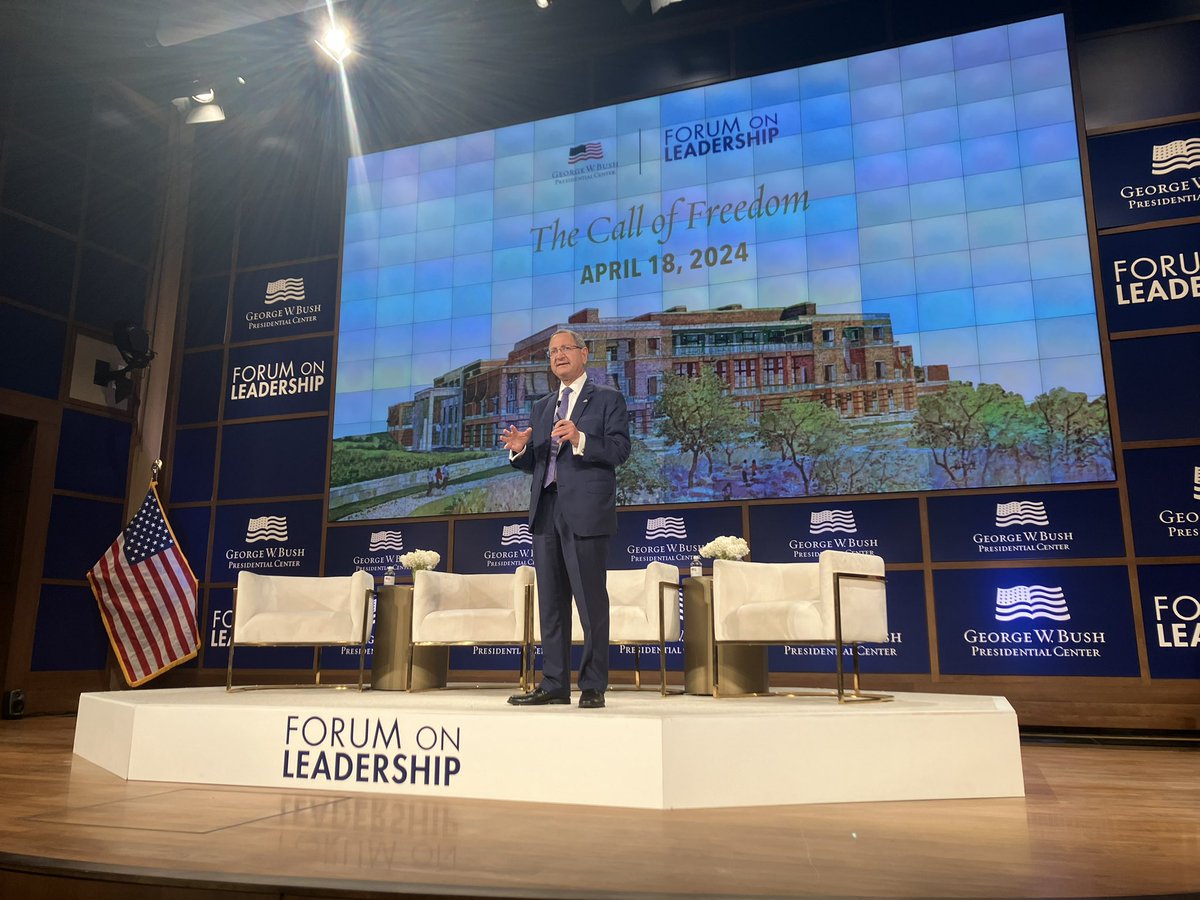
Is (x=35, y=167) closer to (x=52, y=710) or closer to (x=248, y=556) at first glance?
(x=248, y=556)

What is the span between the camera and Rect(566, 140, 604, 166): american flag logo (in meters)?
7.64

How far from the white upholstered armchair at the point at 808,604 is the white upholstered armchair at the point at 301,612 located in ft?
6.41

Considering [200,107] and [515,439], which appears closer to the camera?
[515,439]

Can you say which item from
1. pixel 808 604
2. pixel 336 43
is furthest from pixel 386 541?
pixel 808 604

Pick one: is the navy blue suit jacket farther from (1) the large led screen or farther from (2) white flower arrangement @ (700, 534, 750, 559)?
(1) the large led screen

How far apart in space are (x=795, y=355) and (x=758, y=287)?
2.03ft

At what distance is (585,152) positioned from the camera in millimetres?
7680

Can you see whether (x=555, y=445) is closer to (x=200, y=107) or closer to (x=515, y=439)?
(x=515, y=439)

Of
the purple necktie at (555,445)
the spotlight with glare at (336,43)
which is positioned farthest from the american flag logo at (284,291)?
the purple necktie at (555,445)

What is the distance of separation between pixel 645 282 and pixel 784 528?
2.23m

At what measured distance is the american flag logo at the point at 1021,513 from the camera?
19.7ft

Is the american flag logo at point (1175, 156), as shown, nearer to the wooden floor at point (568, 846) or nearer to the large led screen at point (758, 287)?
the large led screen at point (758, 287)

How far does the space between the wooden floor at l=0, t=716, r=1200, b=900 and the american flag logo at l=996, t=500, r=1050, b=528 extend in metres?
2.72

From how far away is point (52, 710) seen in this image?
7328 mm
